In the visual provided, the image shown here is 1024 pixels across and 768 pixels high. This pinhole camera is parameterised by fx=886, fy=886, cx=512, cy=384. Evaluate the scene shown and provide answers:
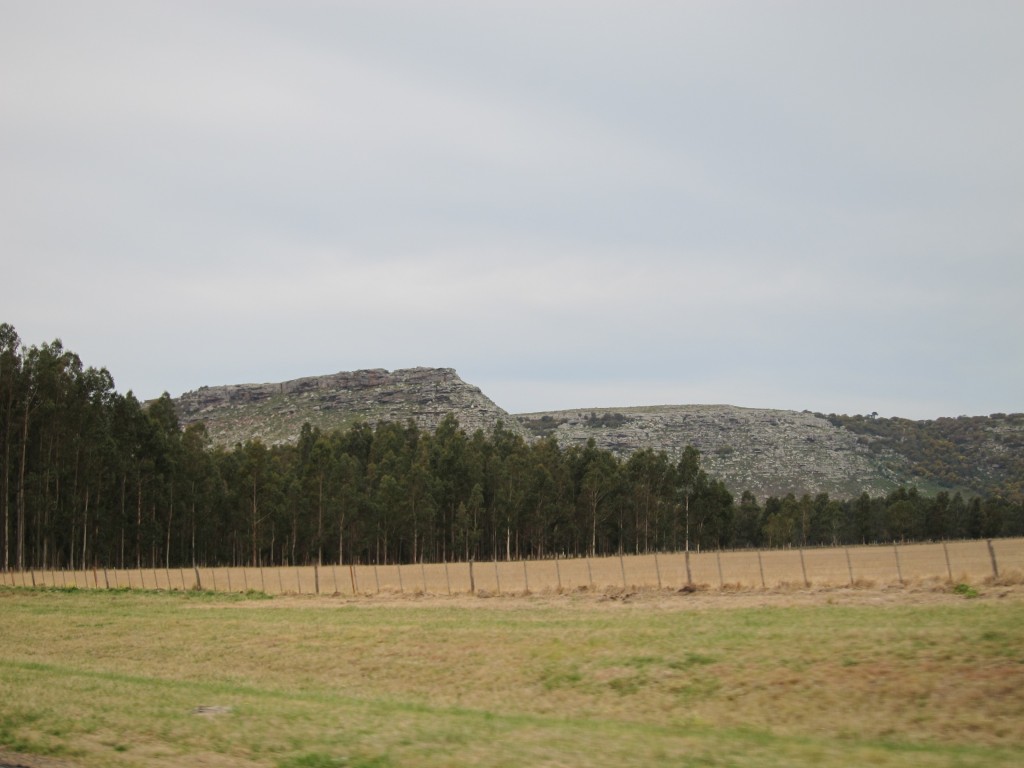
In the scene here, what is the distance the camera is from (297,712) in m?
17.1

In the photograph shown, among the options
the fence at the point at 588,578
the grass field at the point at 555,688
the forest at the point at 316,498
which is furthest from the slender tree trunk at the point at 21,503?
the grass field at the point at 555,688

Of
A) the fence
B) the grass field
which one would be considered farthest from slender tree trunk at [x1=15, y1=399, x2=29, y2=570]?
the grass field

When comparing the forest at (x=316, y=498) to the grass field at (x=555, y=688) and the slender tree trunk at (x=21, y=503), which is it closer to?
the slender tree trunk at (x=21, y=503)

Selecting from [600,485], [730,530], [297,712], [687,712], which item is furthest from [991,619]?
[730,530]

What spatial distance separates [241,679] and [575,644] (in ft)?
29.4

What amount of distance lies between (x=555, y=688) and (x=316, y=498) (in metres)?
104

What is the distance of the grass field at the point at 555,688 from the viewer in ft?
43.9

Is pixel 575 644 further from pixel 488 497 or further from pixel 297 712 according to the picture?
pixel 488 497

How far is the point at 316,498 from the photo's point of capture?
120 meters

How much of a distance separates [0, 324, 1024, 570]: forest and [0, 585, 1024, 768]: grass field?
59.4 m

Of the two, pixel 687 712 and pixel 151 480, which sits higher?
pixel 151 480

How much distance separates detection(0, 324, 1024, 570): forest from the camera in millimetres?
86875

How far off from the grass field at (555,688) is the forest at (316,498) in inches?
2339

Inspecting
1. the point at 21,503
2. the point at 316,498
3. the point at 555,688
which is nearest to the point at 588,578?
the point at 555,688
